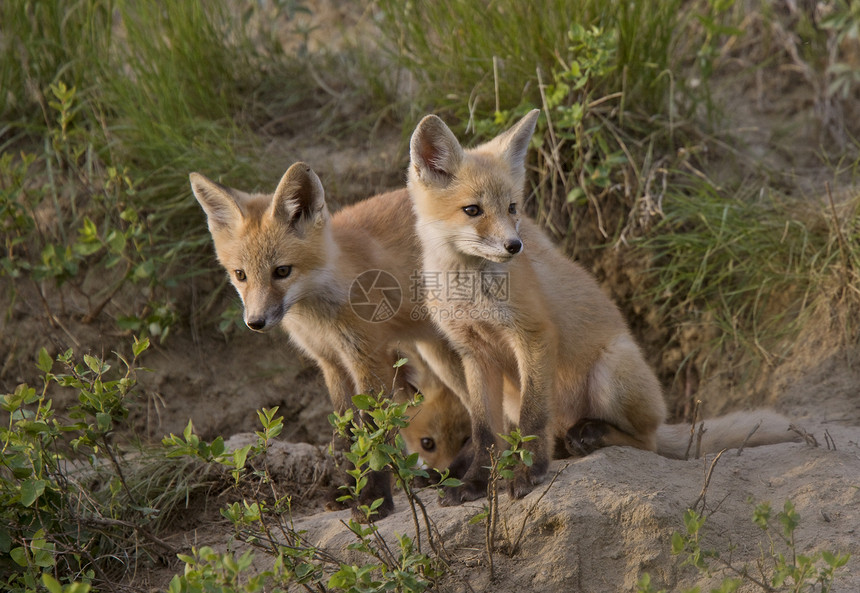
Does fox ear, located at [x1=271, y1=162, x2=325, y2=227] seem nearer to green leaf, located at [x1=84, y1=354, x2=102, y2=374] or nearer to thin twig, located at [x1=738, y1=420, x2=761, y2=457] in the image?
green leaf, located at [x1=84, y1=354, x2=102, y2=374]

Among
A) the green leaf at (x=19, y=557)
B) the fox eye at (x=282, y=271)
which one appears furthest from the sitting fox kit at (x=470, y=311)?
the green leaf at (x=19, y=557)

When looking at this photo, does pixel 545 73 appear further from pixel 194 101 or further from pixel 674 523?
pixel 674 523

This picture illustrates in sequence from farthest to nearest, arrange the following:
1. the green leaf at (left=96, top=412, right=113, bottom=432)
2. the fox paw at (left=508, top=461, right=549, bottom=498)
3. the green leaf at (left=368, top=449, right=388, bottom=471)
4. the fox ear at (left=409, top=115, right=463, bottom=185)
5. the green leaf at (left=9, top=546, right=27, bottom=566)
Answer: the fox ear at (left=409, top=115, right=463, bottom=185)
the fox paw at (left=508, top=461, right=549, bottom=498)
the green leaf at (left=96, top=412, right=113, bottom=432)
the green leaf at (left=9, top=546, right=27, bottom=566)
the green leaf at (left=368, top=449, right=388, bottom=471)

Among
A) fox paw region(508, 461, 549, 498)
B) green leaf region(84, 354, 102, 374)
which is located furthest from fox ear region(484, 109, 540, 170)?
green leaf region(84, 354, 102, 374)

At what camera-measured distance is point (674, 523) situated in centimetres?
259

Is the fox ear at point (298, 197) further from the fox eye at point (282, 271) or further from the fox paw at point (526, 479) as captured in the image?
the fox paw at point (526, 479)

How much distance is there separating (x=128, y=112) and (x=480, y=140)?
78.1 inches

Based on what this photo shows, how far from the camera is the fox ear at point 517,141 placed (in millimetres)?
3299

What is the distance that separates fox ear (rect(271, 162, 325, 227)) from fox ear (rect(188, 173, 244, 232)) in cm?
17

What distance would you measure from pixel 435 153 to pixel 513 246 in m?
0.58

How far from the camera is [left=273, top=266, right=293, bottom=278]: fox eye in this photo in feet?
10.3

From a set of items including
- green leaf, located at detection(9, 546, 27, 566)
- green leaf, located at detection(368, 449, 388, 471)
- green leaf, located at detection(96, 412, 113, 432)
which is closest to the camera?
green leaf, located at detection(368, 449, 388, 471)

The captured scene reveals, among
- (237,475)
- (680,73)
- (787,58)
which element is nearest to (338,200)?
(680,73)

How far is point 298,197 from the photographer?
128 inches
